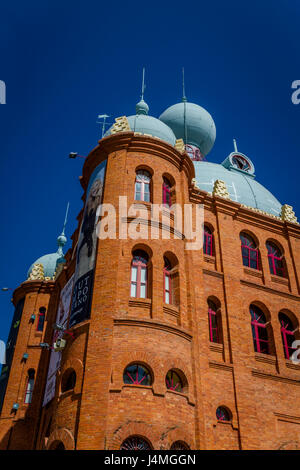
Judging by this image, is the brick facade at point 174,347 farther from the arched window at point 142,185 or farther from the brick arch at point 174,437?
the arched window at point 142,185

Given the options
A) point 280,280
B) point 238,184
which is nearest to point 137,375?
point 280,280

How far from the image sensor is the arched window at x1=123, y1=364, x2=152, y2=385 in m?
16.1

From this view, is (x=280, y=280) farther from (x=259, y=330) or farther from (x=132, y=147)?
(x=132, y=147)

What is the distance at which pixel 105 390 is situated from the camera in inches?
604

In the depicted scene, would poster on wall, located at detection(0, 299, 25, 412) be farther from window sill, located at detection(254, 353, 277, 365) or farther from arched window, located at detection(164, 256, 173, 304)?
window sill, located at detection(254, 353, 277, 365)

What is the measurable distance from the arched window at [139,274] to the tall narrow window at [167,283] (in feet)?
3.19

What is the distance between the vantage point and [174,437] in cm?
1523

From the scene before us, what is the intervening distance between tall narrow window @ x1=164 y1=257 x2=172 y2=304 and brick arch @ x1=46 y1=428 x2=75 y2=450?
6157 mm

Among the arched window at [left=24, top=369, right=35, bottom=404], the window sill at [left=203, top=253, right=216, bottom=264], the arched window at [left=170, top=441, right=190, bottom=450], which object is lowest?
the arched window at [left=170, top=441, right=190, bottom=450]

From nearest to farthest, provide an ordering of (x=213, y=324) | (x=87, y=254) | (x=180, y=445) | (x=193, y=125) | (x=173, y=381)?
(x=180, y=445) → (x=173, y=381) → (x=87, y=254) → (x=213, y=324) → (x=193, y=125)

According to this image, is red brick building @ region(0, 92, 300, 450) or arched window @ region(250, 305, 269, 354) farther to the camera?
arched window @ region(250, 305, 269, 354)

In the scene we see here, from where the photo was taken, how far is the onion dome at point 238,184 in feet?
92.0

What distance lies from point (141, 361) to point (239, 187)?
51.3 ft

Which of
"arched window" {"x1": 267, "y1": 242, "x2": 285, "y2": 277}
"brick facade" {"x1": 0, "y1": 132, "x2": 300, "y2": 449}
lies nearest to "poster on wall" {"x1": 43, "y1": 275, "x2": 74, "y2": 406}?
"brick facade" {"x1": 0, "y1": 132, "x2": 300, "y2": 449}
